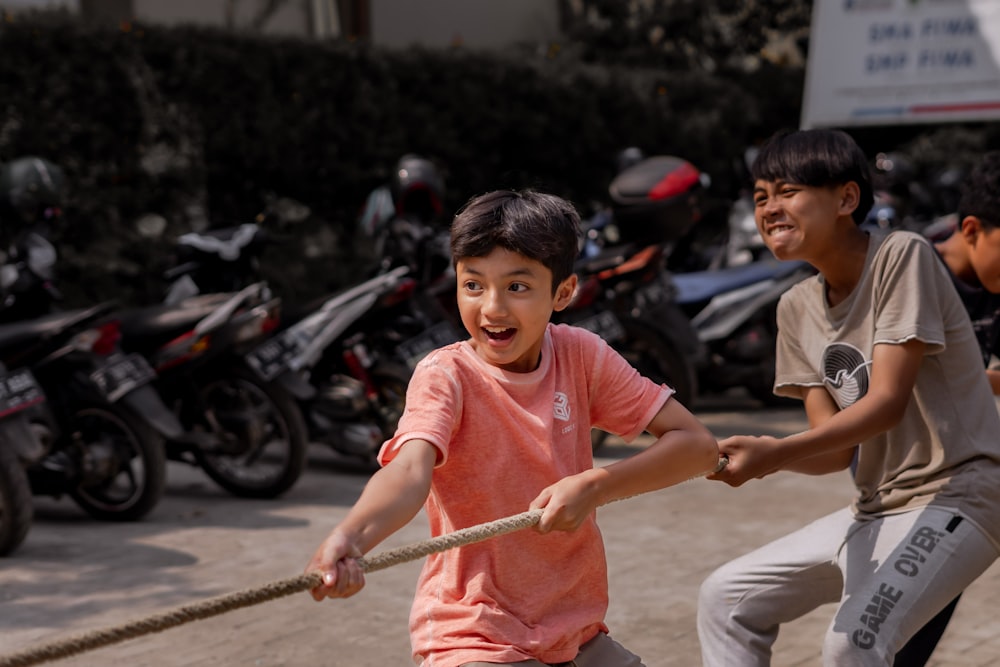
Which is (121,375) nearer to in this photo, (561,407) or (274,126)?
(274,126)

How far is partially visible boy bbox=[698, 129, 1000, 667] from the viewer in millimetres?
2924

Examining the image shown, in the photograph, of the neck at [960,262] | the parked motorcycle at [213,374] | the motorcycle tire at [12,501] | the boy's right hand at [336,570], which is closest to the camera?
the boy's right hand at [336,570]

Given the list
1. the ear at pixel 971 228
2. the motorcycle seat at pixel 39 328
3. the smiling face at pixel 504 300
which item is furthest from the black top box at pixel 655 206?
the smiling face at pixel 504 300

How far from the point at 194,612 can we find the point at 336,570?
0.21 m

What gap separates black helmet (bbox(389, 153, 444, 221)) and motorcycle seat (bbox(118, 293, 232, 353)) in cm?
143

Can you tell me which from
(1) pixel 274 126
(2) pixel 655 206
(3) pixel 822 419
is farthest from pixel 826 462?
(1) pixel 274 126

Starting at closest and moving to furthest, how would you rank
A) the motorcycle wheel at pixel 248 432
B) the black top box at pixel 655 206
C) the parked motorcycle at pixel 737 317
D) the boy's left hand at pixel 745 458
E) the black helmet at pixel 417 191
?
1. the boy's left hand at pixel 745 458
2. the motorcycle wheel at pixel 248 432
3. the black helmet at pixel 417 191
4. the black top box at pixel 655 206
5. the parked motorcycle at pixel 737 317

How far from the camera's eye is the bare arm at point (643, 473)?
234 cm

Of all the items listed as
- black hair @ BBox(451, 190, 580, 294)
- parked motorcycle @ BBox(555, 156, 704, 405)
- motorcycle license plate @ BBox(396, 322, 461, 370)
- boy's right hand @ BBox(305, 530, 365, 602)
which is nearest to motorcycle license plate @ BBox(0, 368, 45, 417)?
motorcycle license plate @ BBox(396, 322, 461, 370)

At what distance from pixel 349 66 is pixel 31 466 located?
15.7ft

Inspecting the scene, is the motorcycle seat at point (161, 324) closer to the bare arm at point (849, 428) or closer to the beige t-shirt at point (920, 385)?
the beige t-shirt at point (920, 385)

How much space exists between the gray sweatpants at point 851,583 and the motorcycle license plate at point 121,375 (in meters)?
3.74

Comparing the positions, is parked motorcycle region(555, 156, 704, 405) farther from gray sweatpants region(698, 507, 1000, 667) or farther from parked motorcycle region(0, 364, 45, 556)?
gray sweatpants region(698, 507, 1000, 667)

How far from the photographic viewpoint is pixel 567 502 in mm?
2332
